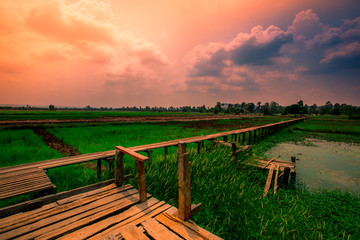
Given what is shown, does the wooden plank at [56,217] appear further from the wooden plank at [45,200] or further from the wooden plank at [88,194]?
the wooden plank at [45,200]

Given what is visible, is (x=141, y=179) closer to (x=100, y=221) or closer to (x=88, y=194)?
(x=100, y=221)

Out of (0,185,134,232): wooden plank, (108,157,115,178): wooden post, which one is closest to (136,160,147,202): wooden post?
(0,185,134,232): wooden plank

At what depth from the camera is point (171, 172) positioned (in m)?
5.01

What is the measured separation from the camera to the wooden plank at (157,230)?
227 cm

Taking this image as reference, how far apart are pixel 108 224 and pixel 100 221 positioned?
0.58 ft

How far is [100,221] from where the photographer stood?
2.63 metres

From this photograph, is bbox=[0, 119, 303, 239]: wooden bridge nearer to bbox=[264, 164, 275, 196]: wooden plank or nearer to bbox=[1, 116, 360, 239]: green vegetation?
bbox=[1, 116, 360, 239]: green vegetation

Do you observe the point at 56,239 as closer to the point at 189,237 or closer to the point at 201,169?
the point at 189,237

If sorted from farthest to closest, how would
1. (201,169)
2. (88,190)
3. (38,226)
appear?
(201,169), (88,190), (38,226)

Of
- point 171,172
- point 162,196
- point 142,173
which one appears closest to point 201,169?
point 171,172

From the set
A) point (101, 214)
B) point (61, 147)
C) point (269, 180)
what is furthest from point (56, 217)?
point (61, 147)

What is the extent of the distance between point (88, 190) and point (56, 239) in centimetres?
155

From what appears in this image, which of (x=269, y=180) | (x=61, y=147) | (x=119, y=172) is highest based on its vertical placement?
(x=119, y=172)

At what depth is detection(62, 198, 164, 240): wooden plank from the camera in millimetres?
2320
